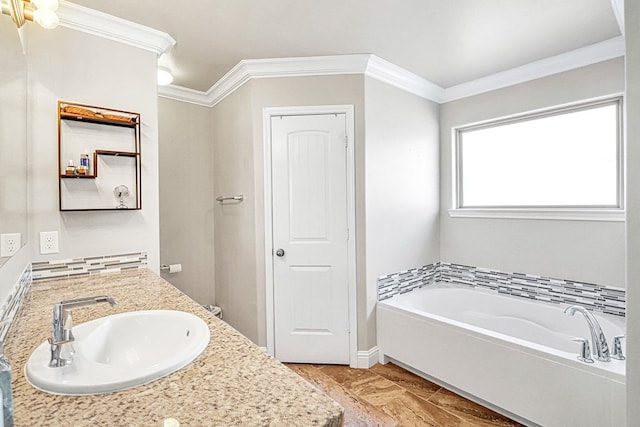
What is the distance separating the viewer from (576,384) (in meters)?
1.64

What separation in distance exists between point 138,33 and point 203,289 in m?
2.23

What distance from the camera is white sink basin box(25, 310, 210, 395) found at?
2.27 ft

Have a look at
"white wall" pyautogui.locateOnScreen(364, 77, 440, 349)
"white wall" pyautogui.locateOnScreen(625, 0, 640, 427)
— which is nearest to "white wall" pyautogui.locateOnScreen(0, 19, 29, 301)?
"white wall" pyautogui.locateOnScreen(364, 77, 440, 349)

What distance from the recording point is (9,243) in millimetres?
1182

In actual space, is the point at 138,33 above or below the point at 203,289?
above

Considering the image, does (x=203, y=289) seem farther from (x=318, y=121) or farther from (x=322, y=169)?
(x=318, y=121)

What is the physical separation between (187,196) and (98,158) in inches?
45.0

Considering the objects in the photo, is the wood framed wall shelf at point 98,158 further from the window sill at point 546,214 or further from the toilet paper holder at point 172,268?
the window sill at point 546,214

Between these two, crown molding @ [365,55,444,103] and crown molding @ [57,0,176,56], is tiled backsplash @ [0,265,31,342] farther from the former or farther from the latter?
crown molding @ [365,55,444,103]

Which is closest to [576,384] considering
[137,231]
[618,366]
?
[618,366]

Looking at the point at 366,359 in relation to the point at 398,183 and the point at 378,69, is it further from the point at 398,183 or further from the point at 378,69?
the point at 378,69

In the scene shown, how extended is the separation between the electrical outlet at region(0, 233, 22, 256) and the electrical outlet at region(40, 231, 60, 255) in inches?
15.1

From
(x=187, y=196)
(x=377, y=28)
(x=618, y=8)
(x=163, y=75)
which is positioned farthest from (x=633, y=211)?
(x=187, y=196)

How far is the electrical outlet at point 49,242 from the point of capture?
170 cm
